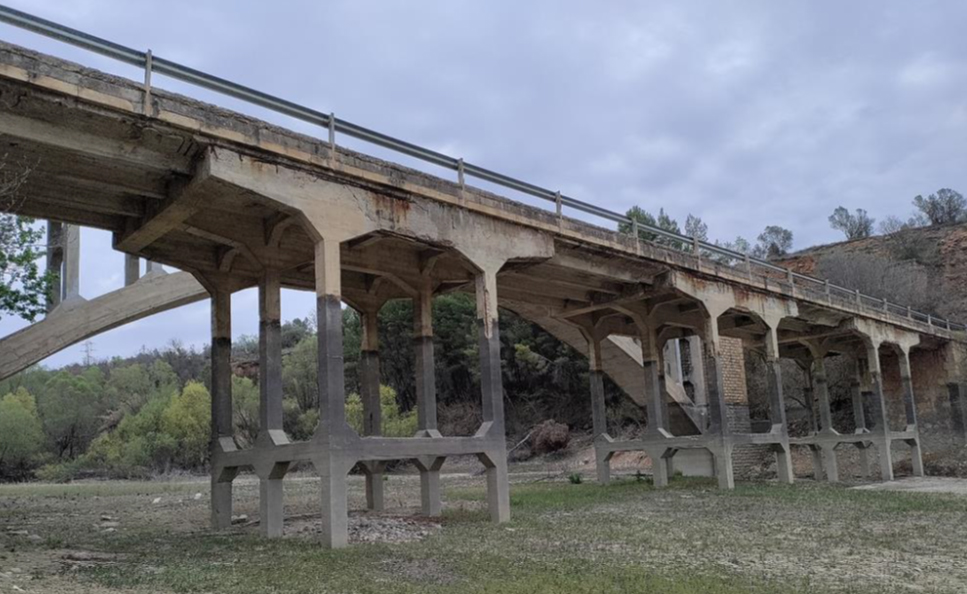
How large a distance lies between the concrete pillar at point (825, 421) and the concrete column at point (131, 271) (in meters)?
28.4

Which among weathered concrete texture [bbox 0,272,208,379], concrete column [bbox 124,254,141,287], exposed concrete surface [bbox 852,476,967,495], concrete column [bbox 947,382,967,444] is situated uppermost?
concrete column [bbox 124,254,141,287]

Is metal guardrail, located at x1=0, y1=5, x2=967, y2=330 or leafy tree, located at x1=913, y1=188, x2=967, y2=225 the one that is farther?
leafy tree, located at x1=913, y1=188, x2=967, y2=225

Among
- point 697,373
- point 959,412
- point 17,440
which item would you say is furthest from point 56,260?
point 959,412

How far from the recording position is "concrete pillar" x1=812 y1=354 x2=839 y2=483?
31000mm

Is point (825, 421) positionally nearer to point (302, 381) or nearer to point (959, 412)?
point (959, 412)

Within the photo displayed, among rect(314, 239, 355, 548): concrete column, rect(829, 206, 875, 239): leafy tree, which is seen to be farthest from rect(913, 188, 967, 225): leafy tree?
rect(314, 239, 355, 548): concrete column

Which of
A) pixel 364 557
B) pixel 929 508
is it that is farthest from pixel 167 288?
pixel 929 508

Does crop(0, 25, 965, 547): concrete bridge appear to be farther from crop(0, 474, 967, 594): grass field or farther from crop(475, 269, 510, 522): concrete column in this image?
crop(0, 474, 967, 594): grass field

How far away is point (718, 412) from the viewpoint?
2542 cm

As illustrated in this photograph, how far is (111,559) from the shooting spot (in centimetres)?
1205

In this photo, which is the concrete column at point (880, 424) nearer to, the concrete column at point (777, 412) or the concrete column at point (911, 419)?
the concrete column at point (911, 419)

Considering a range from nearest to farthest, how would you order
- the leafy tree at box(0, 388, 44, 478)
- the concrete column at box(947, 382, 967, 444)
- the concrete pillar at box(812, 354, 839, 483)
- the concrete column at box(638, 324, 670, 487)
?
the concrete column at box(638, 324, 670, 487), the concrete pillar at box(812, 354, 839, 483), the concrete column at box(947, 382, 967, 444), the leafy tree at box(0, 388, 44, 478)

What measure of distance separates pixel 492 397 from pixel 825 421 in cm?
2118

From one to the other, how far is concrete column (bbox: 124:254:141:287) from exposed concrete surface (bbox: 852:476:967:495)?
93.2 ft
